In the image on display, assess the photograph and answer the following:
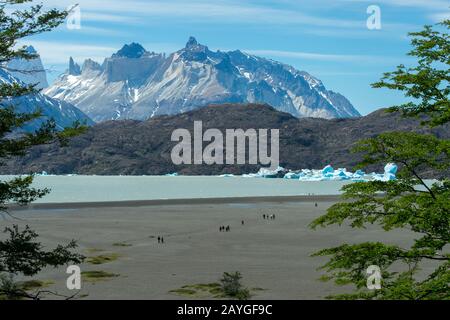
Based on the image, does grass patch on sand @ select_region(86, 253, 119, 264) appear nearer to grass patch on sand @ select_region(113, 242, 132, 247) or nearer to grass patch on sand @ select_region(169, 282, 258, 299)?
grass patch on sand @ select_region(113, 242, 132, 247)

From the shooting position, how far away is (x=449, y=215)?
1416 cm

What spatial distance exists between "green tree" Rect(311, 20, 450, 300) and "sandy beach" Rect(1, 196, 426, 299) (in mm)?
18301

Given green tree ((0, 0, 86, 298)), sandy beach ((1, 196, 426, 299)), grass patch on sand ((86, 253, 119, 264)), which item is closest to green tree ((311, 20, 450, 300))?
green tree ((0, 0, 86, 298))

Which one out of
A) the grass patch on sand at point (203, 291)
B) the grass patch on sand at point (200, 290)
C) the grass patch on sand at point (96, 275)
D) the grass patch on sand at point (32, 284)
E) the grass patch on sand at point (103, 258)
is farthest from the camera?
the grass patch on sand at point (103, 258)

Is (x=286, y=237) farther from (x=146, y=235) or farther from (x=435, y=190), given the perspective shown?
(x=435, y=190)

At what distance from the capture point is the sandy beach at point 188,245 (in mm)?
36781

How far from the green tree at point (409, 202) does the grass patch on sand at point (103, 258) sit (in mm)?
34780

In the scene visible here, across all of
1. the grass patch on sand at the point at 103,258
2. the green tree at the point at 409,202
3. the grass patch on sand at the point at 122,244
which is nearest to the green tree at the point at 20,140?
the green tree at the point at 409,202

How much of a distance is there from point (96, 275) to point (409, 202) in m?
29.8

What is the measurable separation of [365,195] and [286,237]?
52.9m

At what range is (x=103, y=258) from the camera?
49469 millimetres

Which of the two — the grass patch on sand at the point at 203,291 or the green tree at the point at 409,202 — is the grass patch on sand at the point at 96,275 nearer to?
the grass patch on sand at the point at 203,291
